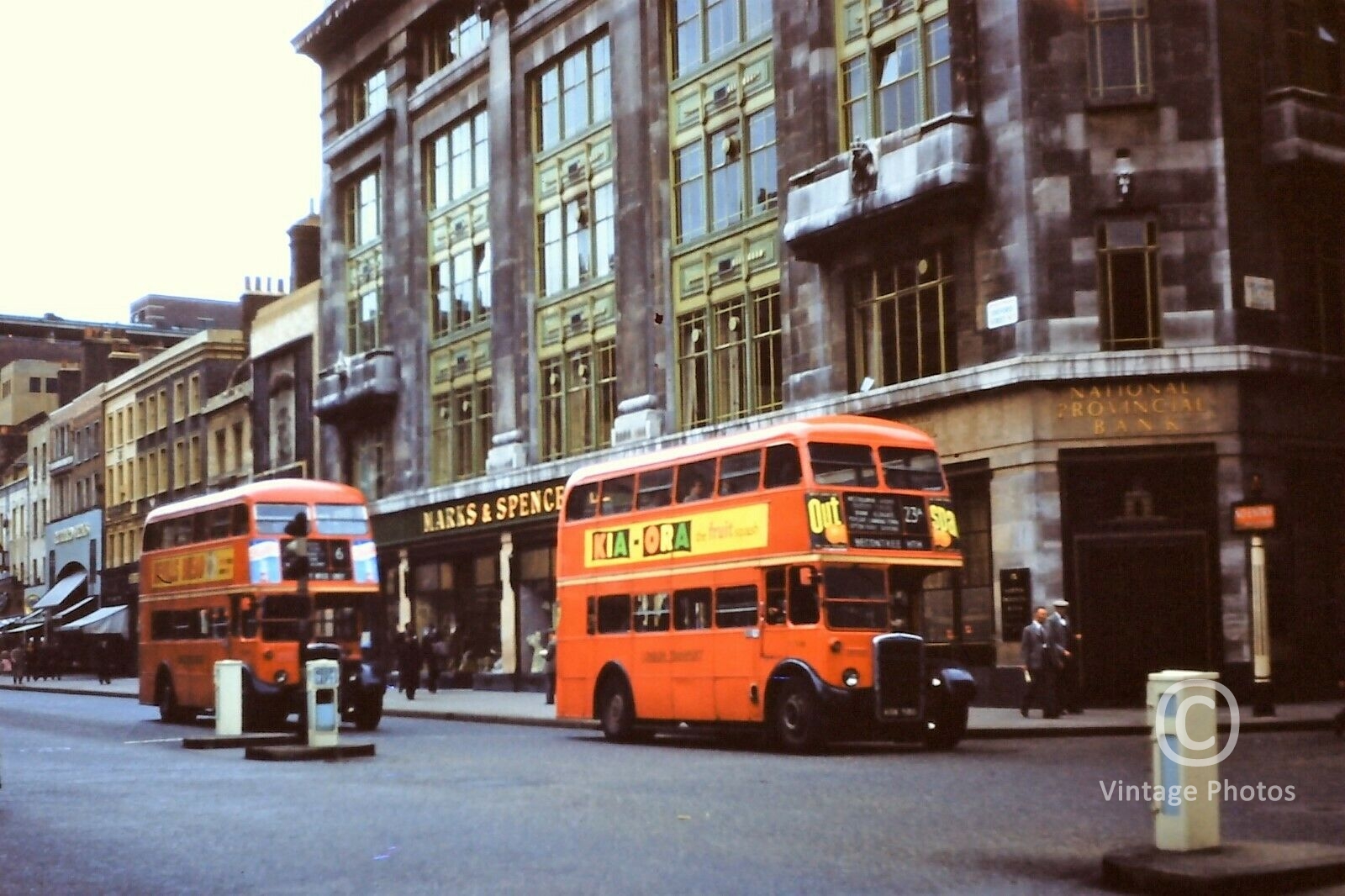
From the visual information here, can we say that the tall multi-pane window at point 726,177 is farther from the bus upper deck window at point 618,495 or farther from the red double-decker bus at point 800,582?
the red double-decker bus at point 800,582

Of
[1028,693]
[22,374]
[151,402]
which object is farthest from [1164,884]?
[22,374]

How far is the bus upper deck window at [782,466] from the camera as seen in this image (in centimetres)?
2306

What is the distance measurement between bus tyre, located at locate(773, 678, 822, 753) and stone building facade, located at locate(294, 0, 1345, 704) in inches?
298

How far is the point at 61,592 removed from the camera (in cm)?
8594

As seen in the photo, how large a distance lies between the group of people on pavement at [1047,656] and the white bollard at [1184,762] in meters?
16.9

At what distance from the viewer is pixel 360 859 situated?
12.0m

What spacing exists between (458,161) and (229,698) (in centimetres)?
2558

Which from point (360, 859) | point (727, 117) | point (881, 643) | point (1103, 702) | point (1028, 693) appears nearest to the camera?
point (360, 859)

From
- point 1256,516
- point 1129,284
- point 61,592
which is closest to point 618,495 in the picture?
point 1256,516

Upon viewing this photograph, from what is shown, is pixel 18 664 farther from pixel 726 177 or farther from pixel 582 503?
pixel 582 503

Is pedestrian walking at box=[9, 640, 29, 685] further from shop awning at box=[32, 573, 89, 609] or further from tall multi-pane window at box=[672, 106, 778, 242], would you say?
tall multi-pane window at box=[672, 106, 778, 242]

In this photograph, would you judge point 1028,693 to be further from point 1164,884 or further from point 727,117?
point 1164,884

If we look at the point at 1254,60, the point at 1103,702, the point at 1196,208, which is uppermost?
the point at 1254,60

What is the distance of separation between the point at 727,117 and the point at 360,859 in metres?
28.6
